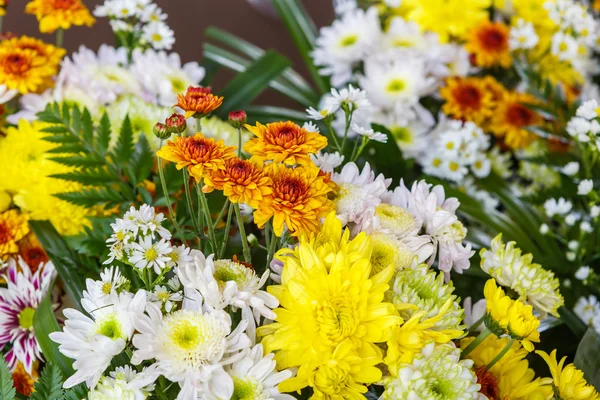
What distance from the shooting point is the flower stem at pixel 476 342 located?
41 centimetres

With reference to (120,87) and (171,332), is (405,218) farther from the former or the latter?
(120,87)

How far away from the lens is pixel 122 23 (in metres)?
0.73

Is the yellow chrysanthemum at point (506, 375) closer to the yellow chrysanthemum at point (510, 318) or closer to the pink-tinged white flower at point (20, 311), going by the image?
the yellow chrysanthemum at point (510, 318)

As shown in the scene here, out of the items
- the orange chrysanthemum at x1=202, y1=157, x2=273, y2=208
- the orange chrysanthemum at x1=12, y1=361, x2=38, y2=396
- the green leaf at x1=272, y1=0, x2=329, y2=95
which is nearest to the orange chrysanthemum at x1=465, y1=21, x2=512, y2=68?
the green leaf at x1=272, y1=0, x2=329, y2=95

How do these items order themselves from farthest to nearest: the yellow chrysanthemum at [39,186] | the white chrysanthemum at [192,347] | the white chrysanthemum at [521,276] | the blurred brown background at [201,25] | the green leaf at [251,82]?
1. the blurred brown background at [201,25]
2. the green leaf at [251,82]
3. the yellow chrysanthemum at [39,186]
4. the white chrysanthemum at [521,276]
5. the white chrysanthemum at [192,347]

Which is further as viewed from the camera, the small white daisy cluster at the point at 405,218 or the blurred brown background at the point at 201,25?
the blurred brown background at the point at 201,25

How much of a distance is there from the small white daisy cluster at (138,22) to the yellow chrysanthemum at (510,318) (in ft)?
1.72

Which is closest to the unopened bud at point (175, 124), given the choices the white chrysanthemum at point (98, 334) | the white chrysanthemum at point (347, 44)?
the white chrysanthemum at point (98, 334)

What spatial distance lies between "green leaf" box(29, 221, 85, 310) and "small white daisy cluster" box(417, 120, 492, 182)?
49cm

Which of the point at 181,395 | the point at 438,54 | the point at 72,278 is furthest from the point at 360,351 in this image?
the point at 438,54

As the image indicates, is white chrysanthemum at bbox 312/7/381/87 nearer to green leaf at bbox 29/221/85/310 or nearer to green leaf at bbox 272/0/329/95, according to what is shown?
green leaf at bbox 272/0/329/95

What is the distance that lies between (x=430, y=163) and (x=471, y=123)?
79 millimetres

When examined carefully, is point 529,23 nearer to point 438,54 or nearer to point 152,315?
point 438,54

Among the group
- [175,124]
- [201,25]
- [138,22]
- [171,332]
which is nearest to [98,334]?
Answer: [171,332]
